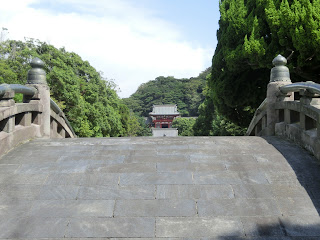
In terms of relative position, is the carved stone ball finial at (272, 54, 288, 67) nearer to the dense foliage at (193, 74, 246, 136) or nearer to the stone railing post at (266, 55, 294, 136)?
the stone railing post at (266, 55, 294, 136)

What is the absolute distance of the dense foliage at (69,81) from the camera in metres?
16.0

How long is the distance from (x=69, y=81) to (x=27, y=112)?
1152 centimetres

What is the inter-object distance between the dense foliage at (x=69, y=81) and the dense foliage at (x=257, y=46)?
298 inches

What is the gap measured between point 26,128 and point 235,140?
323 centimetres

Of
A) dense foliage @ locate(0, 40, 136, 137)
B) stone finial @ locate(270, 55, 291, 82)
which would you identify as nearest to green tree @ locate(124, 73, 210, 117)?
dense foliage @ locate(0, 40, 136, 137)

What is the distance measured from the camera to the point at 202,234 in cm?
280

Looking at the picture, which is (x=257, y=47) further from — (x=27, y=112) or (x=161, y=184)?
(x=161, y=184)

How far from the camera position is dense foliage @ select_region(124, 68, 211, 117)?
78.6 meters

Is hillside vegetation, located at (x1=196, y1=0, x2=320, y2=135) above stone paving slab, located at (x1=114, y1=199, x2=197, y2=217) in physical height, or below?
above

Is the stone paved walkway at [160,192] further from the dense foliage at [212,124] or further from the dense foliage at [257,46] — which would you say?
the dense foliage at [212,124]

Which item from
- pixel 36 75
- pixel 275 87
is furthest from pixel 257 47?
pixel 36 75

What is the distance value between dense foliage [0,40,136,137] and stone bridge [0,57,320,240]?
1106cm

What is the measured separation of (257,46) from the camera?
970 centimetres

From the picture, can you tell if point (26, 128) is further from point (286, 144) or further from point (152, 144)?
point (286, 144)
